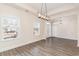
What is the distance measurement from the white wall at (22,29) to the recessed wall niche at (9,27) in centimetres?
17

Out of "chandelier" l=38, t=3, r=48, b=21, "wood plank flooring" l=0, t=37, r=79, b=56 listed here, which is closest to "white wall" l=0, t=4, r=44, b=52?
"wood plank flooring" l=0, t=37, r=79, b=56

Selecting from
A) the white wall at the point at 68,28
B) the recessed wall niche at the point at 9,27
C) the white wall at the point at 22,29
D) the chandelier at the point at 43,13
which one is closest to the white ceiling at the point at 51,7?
the chandelier at the point at 43,13

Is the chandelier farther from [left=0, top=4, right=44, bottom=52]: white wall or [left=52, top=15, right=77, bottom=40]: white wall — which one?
[left=52, top=15, right=77, bottom=40]: white wall

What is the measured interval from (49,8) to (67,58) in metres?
3.42

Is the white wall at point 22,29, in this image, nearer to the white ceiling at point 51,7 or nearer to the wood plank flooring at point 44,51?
the wood plank flooring at point 44,51

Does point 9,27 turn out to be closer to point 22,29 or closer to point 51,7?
point 22,29

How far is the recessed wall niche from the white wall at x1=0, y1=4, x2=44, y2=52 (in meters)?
0.17

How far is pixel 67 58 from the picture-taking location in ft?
3.06

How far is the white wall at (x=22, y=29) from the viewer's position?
11.5ft

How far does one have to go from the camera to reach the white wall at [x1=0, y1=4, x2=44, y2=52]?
3.51m

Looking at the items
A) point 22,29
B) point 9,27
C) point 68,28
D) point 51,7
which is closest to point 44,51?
point 22,29

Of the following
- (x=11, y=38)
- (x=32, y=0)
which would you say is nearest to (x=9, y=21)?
(x=11, y=38)

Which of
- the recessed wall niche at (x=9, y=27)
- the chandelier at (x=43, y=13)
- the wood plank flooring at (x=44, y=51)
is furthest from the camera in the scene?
the recessed wall niche at (x=9, y=27)

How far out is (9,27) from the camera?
3.66 metres
